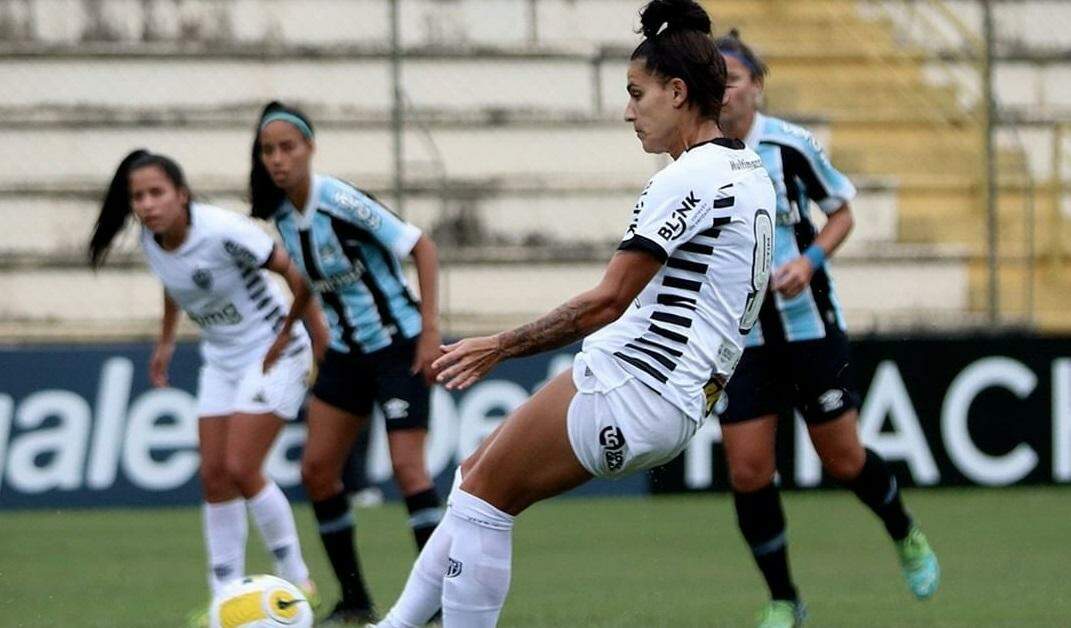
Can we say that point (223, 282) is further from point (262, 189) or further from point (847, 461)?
point (847, 461)

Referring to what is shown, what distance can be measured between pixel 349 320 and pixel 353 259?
265 mm

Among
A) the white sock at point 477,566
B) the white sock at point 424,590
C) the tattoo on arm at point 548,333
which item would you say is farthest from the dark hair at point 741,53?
the white sock at point 477,566

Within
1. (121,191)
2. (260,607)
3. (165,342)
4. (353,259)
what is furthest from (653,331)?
(165,342)

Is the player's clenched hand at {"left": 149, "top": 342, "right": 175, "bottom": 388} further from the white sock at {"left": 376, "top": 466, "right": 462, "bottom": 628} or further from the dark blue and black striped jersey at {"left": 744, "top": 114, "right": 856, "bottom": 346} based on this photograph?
the white sock at {"left": 376, "top": 466, "right": 462, "bottom": 628}

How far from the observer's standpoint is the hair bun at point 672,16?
18.2 feet

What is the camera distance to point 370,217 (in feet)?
27.3

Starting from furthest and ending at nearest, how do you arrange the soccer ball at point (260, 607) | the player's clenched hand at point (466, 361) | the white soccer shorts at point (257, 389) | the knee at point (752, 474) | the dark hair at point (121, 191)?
the dark hair at point (121, 191) → the white soccer shorts at point (257, 389) → the knee at point (752, 474) → the soccer ball at point (260, 607) → the player's clenched hand at point (466, 361)

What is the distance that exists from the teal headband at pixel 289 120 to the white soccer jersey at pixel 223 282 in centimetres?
89

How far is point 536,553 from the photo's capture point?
11.2 meters

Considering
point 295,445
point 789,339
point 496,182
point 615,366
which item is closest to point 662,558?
point 789,339

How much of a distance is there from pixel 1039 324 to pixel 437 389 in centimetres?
553

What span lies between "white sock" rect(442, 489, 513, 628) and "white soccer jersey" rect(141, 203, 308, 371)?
3578 millimetres

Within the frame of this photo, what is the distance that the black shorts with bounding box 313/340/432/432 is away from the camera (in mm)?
8359

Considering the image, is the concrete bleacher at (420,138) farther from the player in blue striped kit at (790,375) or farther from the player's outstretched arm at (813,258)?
the player in blue striped kit at (790,375)
